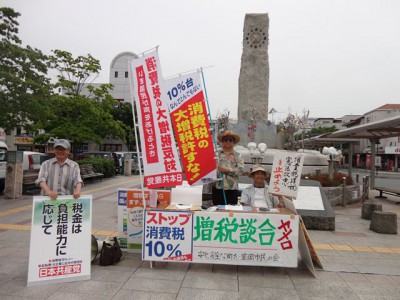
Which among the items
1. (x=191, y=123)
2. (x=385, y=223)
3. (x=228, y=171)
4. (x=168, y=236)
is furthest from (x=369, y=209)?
(x=168, y=236)

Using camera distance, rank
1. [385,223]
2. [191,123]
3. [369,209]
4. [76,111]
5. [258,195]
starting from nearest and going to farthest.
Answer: [191,123]
[258,195]
[385,223]
[369,209]
[76,111]

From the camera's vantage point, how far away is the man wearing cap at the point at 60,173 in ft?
14.1

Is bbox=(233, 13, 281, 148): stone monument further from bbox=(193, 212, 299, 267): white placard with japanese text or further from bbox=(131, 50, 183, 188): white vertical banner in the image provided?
bbox=(193, 212, 299, 267): white placard with japanese text

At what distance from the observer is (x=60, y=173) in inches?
172

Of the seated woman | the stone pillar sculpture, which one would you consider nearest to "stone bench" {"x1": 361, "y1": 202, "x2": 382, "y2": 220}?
the seated woman

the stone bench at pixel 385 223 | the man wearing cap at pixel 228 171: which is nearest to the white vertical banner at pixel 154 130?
the man wearing cap at pixel 228 171

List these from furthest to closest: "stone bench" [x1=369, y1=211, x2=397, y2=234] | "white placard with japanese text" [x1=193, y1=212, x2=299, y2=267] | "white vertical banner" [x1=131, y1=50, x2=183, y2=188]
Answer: "stone bench" [x1=369, y1=211, x2=397, y2=234]
"white vertical banner" [x1=131, y1=50, x2=183, y2=188]
"white placard with japanese text" [x1=193, y1=212, x2=299, y2=267]

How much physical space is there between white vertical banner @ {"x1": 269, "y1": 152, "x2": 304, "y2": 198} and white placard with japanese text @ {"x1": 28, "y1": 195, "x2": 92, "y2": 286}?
281cm

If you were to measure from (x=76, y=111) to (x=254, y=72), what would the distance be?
10.0m

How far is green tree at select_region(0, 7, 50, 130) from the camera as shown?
12.1 m

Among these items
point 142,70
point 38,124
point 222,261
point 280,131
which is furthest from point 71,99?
point 222,261

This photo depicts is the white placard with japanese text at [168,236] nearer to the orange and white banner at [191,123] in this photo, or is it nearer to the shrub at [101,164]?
the orange and white banner at [191,123]

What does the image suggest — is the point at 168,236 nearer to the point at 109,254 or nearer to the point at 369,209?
the point at 109,254

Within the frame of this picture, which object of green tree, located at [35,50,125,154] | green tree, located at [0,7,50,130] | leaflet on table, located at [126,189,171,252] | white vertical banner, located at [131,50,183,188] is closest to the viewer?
white vertical banner, located at [131,50,183,188]
